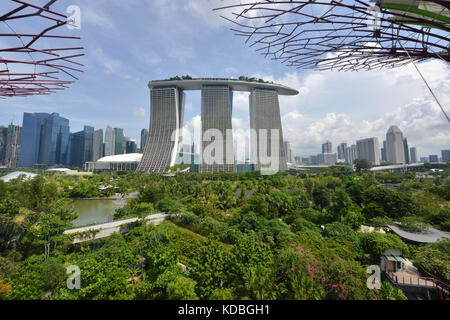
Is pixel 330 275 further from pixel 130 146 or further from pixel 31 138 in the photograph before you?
pixel 130 146

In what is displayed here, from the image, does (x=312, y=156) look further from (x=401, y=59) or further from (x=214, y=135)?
(x=401, y=59)

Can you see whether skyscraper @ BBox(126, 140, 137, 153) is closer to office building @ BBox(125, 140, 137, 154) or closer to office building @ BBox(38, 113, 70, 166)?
office building @ BBox(125, 140, 137, 154)

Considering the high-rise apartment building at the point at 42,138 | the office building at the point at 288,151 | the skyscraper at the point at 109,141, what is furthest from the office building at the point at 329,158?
the high-rise apartment building at the point at 42,138

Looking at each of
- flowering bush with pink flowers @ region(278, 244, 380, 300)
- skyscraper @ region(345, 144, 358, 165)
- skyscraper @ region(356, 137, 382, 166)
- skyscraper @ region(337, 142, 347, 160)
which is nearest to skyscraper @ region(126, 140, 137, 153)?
flowering bush with pink flowers @ region(278, 244, 380, 300)

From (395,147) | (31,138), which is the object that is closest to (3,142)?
(31,138)
